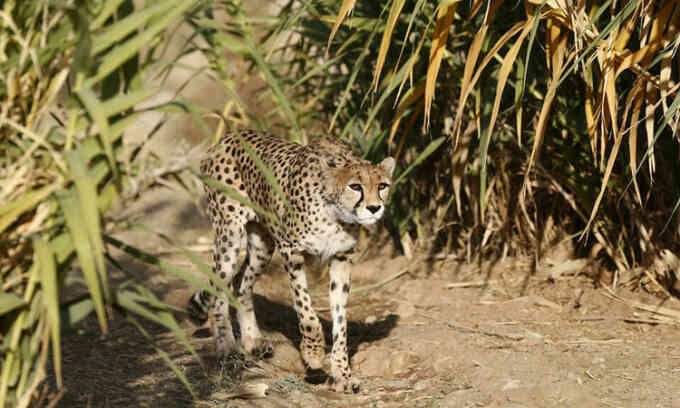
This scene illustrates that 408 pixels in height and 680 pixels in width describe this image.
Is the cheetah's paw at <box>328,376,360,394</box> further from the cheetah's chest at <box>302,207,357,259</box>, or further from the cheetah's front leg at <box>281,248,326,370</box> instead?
the cheetah's chest at <box>302,207,357,259</box>

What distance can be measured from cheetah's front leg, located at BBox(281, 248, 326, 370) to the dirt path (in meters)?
0.15

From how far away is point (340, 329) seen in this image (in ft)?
14.1

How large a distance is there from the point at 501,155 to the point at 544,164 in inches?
10.2

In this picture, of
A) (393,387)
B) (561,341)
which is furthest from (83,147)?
(561,341)

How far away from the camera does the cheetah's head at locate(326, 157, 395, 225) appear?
402 centimetres

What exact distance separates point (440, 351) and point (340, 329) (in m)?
0.54

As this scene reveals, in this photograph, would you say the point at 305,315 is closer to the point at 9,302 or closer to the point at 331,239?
the point at 331,239

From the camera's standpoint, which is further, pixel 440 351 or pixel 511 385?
pixel 440 351

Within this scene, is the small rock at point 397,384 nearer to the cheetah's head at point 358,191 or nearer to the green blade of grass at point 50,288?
the cheetah's head at point 358,191

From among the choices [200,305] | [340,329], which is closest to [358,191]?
[340,329]

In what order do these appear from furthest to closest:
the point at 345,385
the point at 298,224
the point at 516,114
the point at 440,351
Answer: the point at 516,114
the point at 440,351
the point at 298,224
the point at 345,385

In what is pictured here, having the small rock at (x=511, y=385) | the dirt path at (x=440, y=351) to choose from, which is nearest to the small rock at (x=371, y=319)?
the dirt path at (x=440, y=351)

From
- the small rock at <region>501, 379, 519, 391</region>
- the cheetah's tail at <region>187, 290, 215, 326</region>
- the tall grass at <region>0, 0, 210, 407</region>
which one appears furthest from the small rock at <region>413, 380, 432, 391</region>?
the tall grass at <region>0, 0, 210, 407</region>

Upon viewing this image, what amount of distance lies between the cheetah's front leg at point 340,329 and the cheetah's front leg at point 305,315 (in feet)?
0.38
